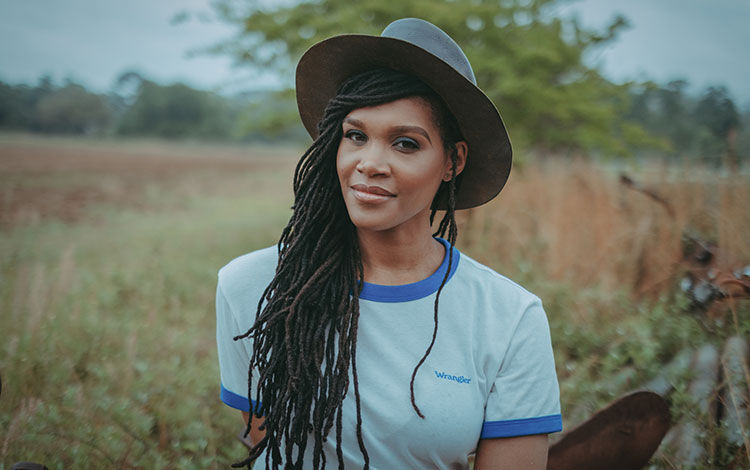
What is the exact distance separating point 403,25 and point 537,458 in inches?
54.0

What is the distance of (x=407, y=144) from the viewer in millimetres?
1427

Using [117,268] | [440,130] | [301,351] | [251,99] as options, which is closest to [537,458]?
[301,351]

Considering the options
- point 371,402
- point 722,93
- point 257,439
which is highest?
point 722,93

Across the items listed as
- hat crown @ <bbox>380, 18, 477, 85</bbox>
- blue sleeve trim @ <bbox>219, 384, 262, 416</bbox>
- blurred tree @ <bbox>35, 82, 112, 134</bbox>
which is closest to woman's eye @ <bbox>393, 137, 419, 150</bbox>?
hat crown @ <bbox>380, 18, 477, 85</bbox>

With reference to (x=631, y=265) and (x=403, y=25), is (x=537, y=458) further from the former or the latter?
(x=631, y=265)

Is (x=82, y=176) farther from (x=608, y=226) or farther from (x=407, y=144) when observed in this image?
(x=407, y=144)

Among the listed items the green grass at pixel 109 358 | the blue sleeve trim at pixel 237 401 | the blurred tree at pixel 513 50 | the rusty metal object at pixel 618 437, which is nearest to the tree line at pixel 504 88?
the blurred tree at pixel 513 50

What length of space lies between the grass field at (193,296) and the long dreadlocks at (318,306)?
1.04 metres

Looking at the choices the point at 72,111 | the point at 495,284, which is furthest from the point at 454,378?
the point at 72,111

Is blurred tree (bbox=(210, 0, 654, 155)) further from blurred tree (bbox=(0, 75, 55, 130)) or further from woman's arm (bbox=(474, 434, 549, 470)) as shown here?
woman's arm (bbox=(474, 434, 549, 470))

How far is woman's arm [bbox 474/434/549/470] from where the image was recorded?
1.40 metres

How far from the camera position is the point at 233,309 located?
1535mm

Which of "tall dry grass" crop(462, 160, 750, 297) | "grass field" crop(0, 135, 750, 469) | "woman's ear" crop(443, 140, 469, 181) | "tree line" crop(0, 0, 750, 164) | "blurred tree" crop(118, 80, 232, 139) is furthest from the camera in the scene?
"blurred tree" crop(118, 80, 232, 139)

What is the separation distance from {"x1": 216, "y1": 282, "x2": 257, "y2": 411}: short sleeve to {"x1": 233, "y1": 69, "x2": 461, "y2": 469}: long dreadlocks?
7 cm
